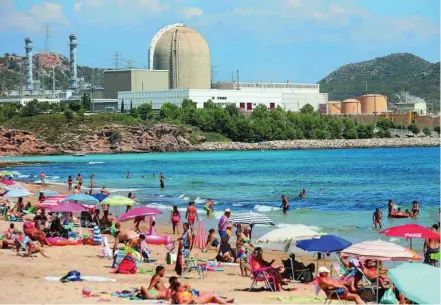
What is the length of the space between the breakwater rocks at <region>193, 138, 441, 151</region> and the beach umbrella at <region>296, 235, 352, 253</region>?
104 metres

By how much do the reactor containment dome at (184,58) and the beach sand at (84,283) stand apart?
117 meters

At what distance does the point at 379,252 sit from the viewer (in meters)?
16.4

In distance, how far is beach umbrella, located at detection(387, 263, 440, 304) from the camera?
39.3 feet

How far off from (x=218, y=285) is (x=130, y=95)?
12170 centimetres

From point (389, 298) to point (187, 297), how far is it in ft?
11.8

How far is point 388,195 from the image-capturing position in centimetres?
4822

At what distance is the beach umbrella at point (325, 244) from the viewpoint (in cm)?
1777

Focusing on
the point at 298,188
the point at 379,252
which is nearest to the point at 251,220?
the point at 379,252

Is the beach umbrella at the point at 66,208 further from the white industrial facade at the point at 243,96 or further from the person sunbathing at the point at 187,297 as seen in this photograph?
the white industrial facade at the point at 243,96

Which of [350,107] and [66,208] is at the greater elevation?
[350,107]

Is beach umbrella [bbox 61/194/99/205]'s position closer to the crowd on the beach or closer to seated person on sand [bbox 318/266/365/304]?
the crowd on the beach

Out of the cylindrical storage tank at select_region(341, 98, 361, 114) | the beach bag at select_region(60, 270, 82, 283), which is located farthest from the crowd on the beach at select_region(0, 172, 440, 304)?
the cylindrical storage tank at select_region(341, 98, 361, 114)

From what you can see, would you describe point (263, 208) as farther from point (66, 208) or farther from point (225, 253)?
point (225, 253)

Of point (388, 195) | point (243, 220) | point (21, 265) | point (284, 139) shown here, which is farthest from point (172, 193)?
point (284, 139)
